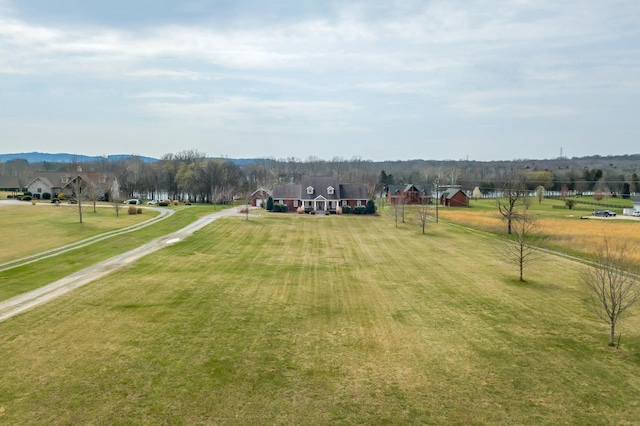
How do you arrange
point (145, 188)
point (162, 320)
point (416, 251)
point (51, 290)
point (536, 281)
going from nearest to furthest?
point (162, 320) → point (51, 290) → point (536, 281) → point (416, 251) → point (145, 188)

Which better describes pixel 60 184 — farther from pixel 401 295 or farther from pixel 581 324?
pixel 581 324

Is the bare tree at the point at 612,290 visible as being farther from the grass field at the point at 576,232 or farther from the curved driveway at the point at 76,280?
the curved driveway at the point at 76,280

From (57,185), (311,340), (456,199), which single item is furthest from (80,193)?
(456,199)

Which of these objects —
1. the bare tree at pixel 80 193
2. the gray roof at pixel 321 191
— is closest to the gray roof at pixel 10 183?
the bare tree at pixel 80 193

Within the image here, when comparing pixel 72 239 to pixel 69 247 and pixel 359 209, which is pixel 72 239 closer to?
pixel 69 247

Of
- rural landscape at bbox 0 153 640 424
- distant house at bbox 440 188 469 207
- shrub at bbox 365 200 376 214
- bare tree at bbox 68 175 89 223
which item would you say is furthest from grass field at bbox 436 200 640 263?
bare tree at bbox 68 175 89 223

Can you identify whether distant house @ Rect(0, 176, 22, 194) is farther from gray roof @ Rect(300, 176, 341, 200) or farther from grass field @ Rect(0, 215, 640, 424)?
grass field @ Rect(0, 215, 640, 424)

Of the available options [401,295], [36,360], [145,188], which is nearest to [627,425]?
[401,295]

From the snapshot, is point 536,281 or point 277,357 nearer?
point 277,357
